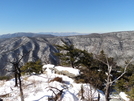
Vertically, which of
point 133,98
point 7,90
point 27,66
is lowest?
point 133,98

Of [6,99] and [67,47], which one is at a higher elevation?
[67,47]

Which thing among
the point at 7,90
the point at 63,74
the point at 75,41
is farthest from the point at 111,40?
the point at 7,90

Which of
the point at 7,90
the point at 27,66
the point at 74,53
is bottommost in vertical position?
the point at 7,90

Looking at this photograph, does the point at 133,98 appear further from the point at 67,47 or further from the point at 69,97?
the point at 67,47

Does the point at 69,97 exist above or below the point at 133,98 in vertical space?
above

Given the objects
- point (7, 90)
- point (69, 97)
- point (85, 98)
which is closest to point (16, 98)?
point (7, 90)

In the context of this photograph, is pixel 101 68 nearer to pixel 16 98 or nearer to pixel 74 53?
pixel 74 53

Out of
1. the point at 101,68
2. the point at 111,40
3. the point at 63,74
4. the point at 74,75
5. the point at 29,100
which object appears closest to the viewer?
the point at 29,100

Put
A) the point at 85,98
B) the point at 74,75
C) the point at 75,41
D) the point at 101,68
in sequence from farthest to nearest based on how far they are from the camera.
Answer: the point at 75,41 → the point at 101,68 → the point at 74,75 → the point at 85,98

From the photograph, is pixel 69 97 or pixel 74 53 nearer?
pixel 69 97
